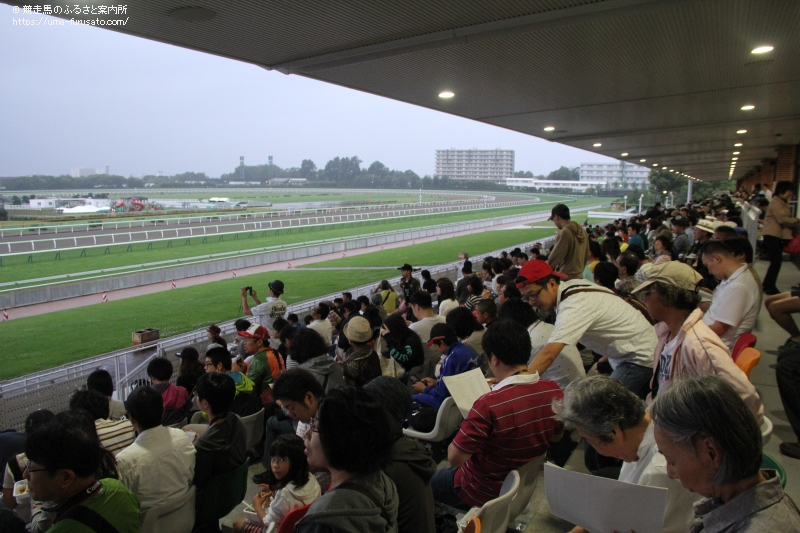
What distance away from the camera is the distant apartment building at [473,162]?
609 feet

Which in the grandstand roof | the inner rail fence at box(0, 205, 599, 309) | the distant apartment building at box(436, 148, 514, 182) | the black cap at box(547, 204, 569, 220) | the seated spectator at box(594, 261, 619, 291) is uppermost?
the distant apartment building at box(436, 148, 514, 182)

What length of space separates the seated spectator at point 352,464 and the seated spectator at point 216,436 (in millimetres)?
1581

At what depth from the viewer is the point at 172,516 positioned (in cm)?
325

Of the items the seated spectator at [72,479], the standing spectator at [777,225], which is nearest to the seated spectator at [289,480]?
the seated spectator at [72,479]

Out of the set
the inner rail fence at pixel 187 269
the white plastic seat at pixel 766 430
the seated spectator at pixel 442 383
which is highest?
the white plastic seat at pixel 766 430

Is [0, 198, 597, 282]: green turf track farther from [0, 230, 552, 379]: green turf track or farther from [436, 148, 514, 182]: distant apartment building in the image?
[436, 148, 514, 182]: distant apartment building

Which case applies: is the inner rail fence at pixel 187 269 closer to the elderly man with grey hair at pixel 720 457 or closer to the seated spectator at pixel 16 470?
the seated spectator at pixel 16 470

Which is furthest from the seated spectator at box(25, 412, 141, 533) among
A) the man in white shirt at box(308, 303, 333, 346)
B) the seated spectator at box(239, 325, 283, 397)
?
the man in white shirt at box(308, 303, 333, 346)

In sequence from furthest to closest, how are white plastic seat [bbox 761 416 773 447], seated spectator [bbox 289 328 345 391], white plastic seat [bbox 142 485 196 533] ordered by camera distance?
seated spectator [bbox 289 328 345 391] < white plastic seat [bbox 142 485 196 533] < white plastic seat [bbox 761 416 773 447]

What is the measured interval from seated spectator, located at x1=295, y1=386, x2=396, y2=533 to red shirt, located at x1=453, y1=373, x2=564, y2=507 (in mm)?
789

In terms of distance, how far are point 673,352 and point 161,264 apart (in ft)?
112

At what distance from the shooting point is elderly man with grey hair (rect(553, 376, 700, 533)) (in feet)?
6.95

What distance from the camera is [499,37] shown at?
5.27 metres

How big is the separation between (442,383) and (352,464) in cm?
238
